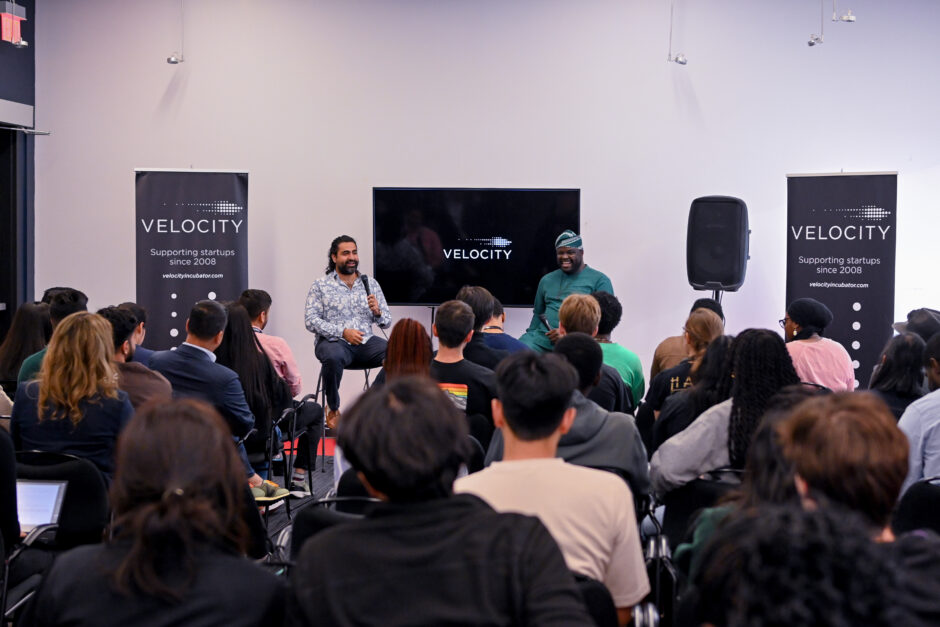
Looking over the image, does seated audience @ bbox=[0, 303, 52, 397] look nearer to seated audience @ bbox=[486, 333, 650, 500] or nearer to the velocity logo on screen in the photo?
seated audience @ bbox=[486, 333, 650, 500]

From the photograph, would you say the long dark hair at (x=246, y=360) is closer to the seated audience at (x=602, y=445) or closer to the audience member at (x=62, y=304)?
the audience member at (x=62, y=304)

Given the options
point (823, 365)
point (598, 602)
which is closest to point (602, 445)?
point (598, 602)

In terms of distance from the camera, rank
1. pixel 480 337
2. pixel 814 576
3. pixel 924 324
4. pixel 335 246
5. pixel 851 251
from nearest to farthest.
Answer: pixel 814 576, pixel 480 337, pixel 924 324, pixel 851 251, pixel 335 246

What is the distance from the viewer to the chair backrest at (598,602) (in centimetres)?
190

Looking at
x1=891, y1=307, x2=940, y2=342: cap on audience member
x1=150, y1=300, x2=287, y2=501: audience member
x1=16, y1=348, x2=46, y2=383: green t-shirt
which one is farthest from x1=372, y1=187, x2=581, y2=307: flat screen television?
x1=16, y1=348, x2=46, y2=383: green t-shirt

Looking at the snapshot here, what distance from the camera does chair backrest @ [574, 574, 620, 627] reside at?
190 centimetres

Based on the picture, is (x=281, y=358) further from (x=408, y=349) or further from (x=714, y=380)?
(x=714, y=380)

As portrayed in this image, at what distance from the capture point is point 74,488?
289 cm

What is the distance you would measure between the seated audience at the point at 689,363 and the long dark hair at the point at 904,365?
675mm

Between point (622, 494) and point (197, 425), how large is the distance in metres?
0.96

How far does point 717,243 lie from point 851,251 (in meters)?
0.94

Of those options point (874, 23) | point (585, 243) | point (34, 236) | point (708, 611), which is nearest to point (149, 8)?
point (34, 236)

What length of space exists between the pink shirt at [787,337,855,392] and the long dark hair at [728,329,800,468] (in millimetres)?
1784

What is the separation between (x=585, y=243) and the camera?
7441mm
